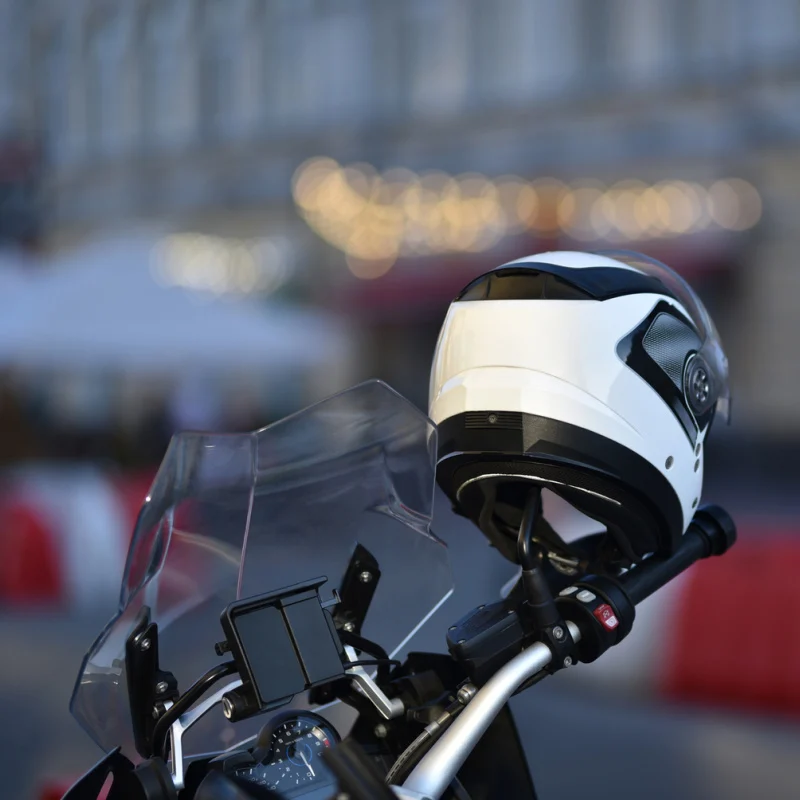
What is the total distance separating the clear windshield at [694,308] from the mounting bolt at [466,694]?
760 mm

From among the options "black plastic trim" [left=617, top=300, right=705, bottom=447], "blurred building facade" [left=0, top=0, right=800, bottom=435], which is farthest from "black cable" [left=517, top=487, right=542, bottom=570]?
"blurred building facade" [left=0, top=0, right=800, bottom=435]

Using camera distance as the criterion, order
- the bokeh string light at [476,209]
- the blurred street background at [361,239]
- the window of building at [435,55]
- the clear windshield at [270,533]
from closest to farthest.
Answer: the clear windshield at [270,533], the blurred street background at [361,239], the bokeh string light at [476,209], the window of building at [435,55]

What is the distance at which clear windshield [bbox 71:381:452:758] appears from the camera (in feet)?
5.38

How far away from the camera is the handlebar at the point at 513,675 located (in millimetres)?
1402

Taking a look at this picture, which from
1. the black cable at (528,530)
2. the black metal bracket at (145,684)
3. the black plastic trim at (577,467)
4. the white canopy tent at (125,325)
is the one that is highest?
the black plastic trim at (577,467)

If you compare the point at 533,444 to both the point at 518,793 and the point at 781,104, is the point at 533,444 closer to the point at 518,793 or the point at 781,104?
the point at 518,793

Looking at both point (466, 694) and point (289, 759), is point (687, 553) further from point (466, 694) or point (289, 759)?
point (289, 759)

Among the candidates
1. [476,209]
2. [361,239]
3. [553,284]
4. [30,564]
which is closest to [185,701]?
[553,284]

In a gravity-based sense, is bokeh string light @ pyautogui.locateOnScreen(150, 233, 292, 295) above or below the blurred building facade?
below

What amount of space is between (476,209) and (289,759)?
2068cm

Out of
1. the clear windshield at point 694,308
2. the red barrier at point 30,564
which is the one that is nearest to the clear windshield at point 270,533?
the clear windshield at point 694,308

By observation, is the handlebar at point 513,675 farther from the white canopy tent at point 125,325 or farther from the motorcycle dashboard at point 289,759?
the white canopy tent at point 125,325

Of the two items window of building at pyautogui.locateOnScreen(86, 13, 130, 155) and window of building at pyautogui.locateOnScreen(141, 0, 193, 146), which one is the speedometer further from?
window of building at pyautogui.locateOnScreen(86, 13, 130, 155)

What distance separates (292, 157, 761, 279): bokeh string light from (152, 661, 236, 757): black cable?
18554 mm
